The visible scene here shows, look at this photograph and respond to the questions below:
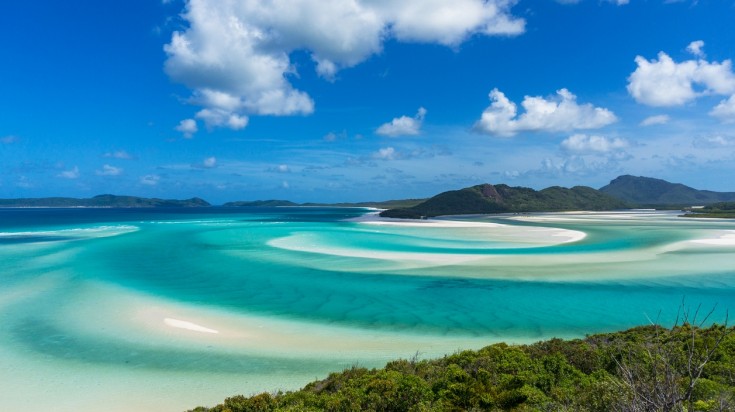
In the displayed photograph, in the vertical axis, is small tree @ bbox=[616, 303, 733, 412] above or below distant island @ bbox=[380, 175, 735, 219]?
below

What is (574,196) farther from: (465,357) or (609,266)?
(465,357)

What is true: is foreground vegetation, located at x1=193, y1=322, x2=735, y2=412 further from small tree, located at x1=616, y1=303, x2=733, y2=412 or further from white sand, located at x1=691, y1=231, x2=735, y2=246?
white sand, located at x1=691, y1=231, x2=735, y2=246

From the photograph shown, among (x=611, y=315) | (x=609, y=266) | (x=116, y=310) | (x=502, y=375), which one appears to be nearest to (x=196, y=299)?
(x=116, y=310)

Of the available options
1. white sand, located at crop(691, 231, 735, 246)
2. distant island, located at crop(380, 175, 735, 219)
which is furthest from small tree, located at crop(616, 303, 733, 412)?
distant island, located at crop(380, 175, 735, 219)

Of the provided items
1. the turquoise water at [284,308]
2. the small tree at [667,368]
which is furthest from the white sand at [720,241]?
the small tree at [667,368]

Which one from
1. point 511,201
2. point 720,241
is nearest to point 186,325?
point 720,241

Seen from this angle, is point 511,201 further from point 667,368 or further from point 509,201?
point 667,368
